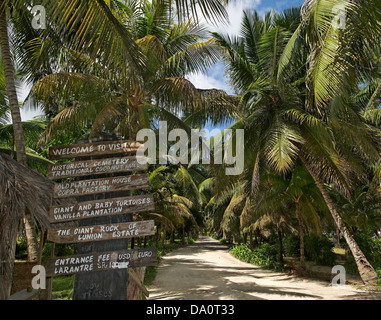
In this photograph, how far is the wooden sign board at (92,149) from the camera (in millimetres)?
4230

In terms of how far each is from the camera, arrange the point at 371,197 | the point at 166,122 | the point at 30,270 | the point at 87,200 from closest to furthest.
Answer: the point at 87,200, the point at 30,270, the point at 166,122, the point at 371,197

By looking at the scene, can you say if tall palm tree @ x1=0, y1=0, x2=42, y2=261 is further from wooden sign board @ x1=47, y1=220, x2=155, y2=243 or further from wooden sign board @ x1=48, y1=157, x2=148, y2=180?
wooden sign board @ x1=47, y1=220, x2=155, y2=243

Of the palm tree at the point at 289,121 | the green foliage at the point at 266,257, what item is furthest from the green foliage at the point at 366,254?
the palm tree at the point at 289,121

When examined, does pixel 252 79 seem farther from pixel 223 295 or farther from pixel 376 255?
pixel 376 255

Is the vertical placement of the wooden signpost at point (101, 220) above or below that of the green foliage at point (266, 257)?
above

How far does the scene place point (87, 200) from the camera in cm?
410

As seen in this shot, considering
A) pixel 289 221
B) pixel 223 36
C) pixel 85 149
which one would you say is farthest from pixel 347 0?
pixel 289 221

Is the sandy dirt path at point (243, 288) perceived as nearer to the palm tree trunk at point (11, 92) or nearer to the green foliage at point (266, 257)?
the green foliage at point (266, 257)

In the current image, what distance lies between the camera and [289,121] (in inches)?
386

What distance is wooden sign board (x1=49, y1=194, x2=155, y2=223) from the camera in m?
3.86

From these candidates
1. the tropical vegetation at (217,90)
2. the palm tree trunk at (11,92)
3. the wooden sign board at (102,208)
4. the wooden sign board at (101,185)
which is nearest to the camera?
the wooden sign board at (102,208)

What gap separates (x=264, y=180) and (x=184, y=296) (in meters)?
5.50

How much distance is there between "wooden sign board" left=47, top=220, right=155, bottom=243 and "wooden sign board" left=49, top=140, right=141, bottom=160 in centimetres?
105

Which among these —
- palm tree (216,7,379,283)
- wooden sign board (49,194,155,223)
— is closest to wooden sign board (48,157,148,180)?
wooden sign board (49,194,155,223)
